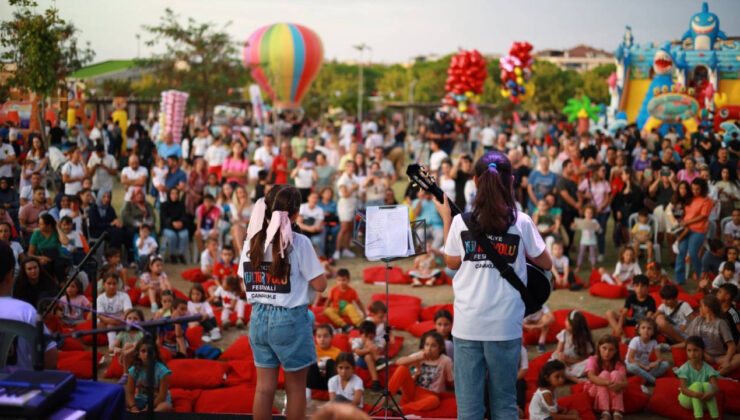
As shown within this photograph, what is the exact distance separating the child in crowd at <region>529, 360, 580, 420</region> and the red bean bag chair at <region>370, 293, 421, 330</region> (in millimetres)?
2340

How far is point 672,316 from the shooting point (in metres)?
7.14

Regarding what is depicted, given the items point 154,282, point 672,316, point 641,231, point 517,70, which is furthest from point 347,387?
point 517,70

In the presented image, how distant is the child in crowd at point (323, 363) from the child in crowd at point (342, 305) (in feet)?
3.17

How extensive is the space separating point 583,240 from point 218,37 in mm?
16149

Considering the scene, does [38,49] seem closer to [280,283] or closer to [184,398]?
[184,398]

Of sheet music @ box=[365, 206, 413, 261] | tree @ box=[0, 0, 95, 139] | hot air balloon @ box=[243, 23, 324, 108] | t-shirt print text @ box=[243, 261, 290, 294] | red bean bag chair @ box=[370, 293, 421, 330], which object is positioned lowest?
red bean bag chair @ box=[370, 293, 421, 330]

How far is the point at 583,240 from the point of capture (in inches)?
397

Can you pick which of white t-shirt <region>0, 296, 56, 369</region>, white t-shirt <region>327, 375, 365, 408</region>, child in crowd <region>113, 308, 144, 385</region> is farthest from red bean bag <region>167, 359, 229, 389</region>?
white t-shirt <region>0, 296, 56, 369</region>

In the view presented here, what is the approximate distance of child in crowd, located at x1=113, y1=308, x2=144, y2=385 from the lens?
6.02 m

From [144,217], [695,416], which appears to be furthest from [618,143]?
[695,416]

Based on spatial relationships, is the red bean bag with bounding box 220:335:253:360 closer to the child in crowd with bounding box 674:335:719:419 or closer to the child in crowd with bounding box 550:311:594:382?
the child in crowd with bounding box 550:311:594:382

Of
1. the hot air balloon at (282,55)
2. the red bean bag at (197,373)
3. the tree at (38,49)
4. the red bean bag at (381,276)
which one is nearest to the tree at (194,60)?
the hot air balloon at (282,55)

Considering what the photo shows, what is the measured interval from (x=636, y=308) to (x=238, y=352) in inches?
146

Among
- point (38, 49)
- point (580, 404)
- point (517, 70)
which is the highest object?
point (517, 70)
